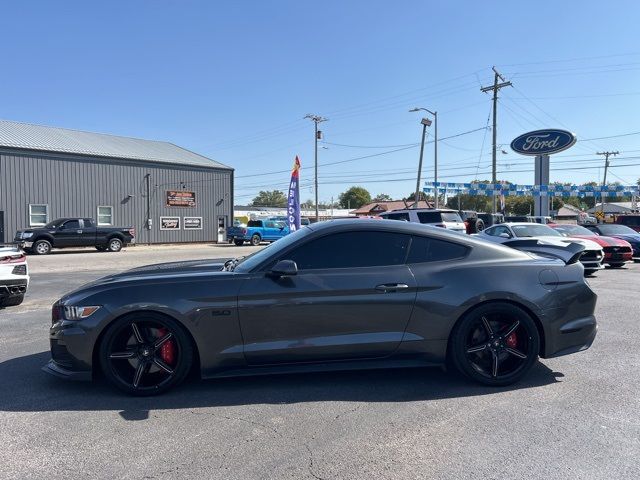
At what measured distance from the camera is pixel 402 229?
4.41 metres

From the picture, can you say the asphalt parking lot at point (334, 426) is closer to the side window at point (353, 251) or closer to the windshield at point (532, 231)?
the side window at point (353, 251)

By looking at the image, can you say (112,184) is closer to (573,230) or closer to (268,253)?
(573,230)

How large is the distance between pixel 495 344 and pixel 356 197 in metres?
134

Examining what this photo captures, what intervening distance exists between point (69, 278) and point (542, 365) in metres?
11.7

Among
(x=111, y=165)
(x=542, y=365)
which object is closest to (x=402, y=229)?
(x=542, y=365)

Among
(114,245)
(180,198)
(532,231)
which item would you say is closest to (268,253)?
(532,231)

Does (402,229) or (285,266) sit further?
(402,229)

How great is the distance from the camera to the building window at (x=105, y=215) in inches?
1255

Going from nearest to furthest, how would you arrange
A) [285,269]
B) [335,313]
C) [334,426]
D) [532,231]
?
[334,426]
[285,269]
[335,313]
[532,231]

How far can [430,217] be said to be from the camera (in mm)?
→ 20016

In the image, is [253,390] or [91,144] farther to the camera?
[91,144]

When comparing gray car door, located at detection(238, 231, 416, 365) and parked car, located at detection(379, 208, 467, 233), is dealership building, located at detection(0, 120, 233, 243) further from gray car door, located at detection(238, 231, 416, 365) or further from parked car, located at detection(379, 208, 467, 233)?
gray car door, located at detection(238, 231, 416, 365)

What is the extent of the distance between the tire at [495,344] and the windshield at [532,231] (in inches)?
392

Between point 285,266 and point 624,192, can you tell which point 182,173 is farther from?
point 624,192
